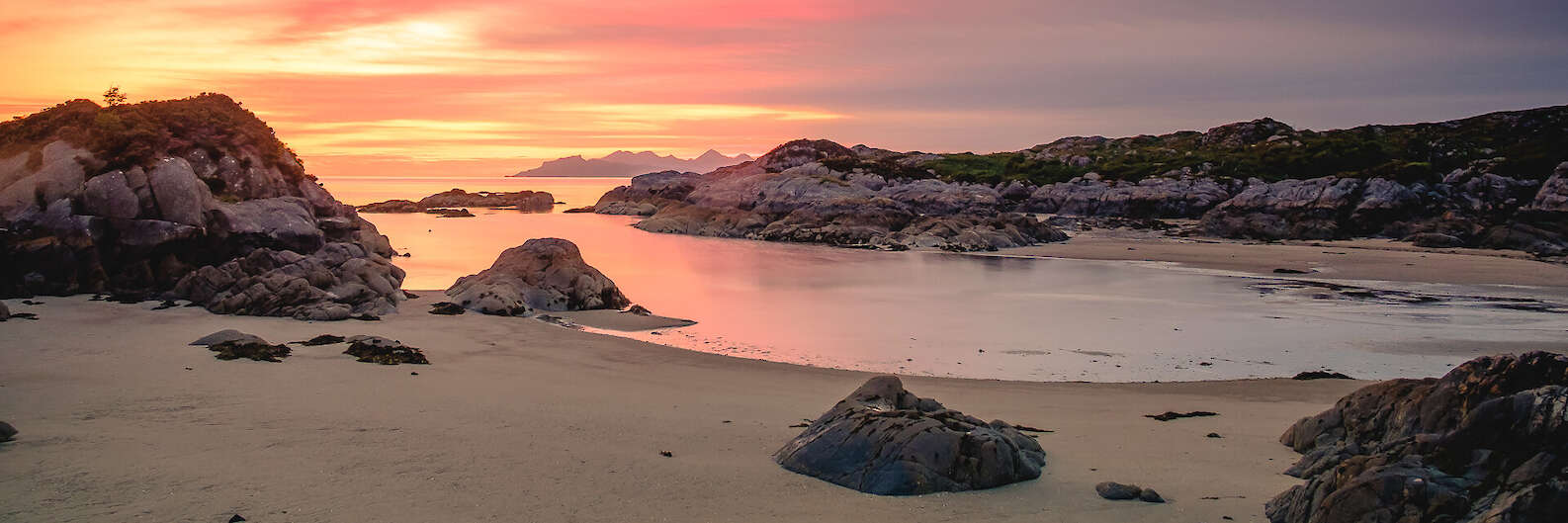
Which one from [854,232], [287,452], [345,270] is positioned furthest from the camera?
[854,232]

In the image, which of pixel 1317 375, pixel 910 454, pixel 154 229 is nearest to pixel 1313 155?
pixel 1317 375

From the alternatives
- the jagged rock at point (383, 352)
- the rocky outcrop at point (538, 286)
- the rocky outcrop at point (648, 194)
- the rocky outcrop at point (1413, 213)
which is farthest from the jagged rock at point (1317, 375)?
the rocky outcrop at point (648, 194)

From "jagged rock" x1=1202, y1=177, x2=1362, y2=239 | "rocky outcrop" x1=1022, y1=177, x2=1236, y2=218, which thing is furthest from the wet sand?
"rocky outcrop" x1=1022, y1=177, x2=1236, y2=218

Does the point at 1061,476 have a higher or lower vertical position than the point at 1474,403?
lower

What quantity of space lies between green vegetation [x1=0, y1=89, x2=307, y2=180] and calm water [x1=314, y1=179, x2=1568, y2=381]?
20.6 ft

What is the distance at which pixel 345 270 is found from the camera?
881 inches

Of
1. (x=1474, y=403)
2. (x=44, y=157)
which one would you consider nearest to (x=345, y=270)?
(x=44, y=157)

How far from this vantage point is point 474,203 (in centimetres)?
11175

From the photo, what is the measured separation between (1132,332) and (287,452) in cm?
1728

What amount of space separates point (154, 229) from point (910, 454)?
22.1 m

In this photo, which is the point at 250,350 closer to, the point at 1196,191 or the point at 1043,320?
the point at 1043,320

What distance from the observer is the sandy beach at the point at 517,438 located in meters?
7.10

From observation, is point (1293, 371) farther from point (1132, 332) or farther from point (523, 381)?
point (523, 381)

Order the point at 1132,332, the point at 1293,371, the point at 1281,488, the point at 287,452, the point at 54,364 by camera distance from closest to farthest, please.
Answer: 1. the point at 1281,488
2. the point at 287,452
3. the point at 54,364
4. the point at 1293,371
5. the point at 1132,332
